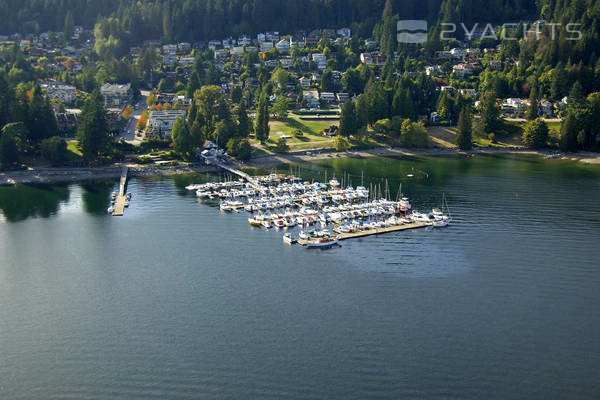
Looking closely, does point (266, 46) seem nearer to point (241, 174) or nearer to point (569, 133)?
point (241, 174)

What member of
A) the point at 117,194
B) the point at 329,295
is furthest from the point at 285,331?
the point at 117,194

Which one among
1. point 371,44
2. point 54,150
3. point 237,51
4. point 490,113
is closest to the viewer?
point 54,150

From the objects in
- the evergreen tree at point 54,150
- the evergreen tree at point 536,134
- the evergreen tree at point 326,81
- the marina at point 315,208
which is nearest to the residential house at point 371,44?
the evergreen tree at point 326,81

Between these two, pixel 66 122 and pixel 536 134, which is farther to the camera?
pixel 66 122

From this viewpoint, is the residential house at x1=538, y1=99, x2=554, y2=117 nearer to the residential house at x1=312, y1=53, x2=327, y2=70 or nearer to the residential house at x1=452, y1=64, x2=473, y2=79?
the residential house at x1=452, y1=64, x2=473, y2=79

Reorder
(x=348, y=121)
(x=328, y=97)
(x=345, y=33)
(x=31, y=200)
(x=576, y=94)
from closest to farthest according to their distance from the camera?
(x=31, y=200) → (x=348, y=121) → (x=576, y=94) → (x=328, y=97) → (x=345, y=33)

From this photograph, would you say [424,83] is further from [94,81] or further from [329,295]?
[329,295]

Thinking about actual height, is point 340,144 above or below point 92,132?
below

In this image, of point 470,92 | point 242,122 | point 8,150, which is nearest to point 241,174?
point 242,122

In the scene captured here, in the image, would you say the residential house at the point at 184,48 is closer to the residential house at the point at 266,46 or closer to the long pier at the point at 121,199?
the residential house at the point at 266,46
